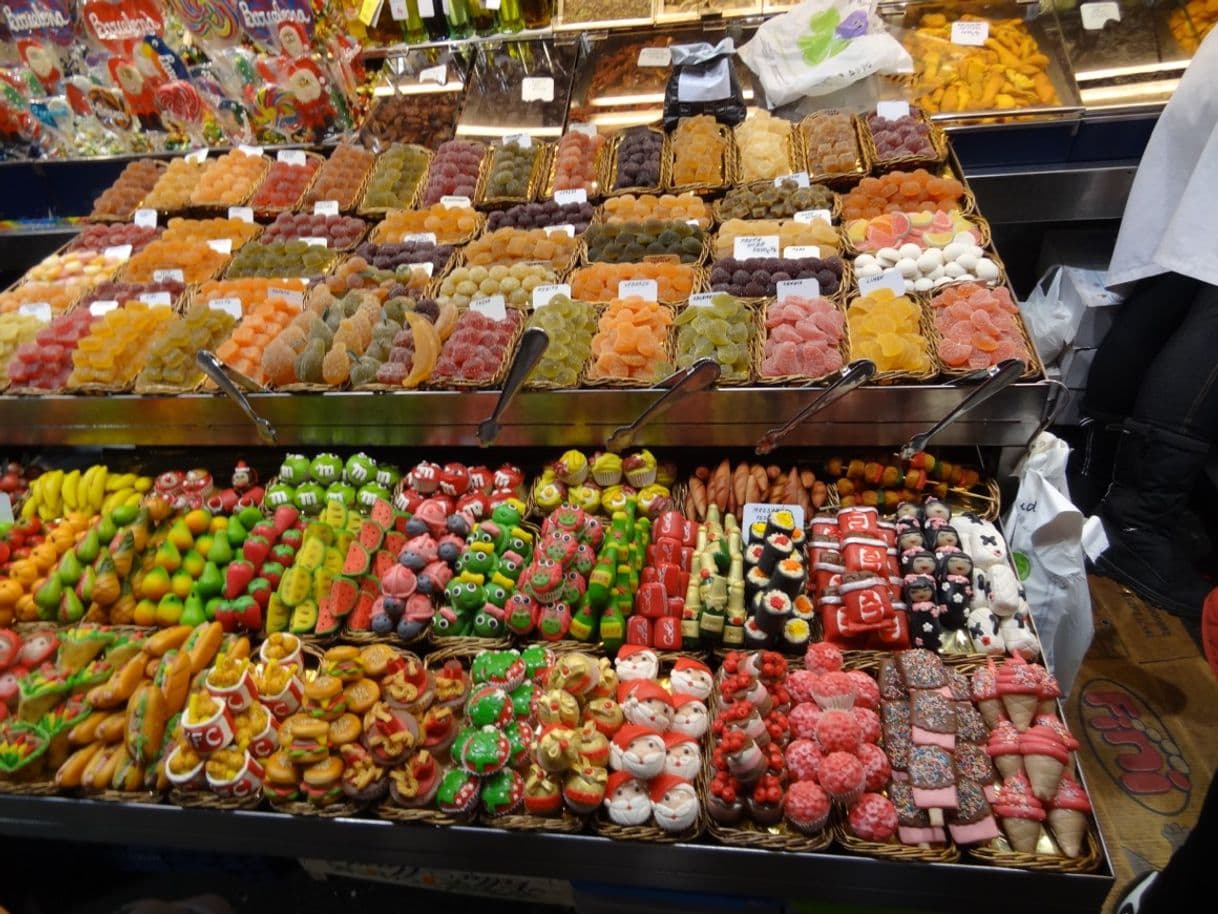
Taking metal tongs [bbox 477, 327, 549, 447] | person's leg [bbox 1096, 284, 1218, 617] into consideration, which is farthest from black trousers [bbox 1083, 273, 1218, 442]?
metal tongs [bbox 477, 327, 549, 447]

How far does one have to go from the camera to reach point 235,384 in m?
2.39

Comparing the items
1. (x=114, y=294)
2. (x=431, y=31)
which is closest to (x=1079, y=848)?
(x=114, y=294)

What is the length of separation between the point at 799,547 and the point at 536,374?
2.91 ft

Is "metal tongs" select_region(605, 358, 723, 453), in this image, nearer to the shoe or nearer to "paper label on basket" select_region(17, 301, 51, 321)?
the shoe

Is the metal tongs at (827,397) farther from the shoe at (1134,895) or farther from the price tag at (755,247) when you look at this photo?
the shoe at (1134,895)

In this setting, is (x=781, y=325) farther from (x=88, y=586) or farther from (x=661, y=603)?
(x=88, y=586)

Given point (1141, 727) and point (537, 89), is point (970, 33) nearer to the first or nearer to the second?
point (537, 89)

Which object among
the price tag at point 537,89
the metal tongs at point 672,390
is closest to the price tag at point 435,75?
the price tag at point 537,89

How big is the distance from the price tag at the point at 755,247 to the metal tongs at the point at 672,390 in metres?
0.64

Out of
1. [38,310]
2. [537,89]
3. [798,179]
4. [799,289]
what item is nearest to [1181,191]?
[798,179]

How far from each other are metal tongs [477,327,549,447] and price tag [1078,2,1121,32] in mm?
3030

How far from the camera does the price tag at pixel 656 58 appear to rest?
3850 millimetres

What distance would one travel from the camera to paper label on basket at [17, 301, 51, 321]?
2963 millimetres

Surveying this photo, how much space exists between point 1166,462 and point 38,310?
165 inches
